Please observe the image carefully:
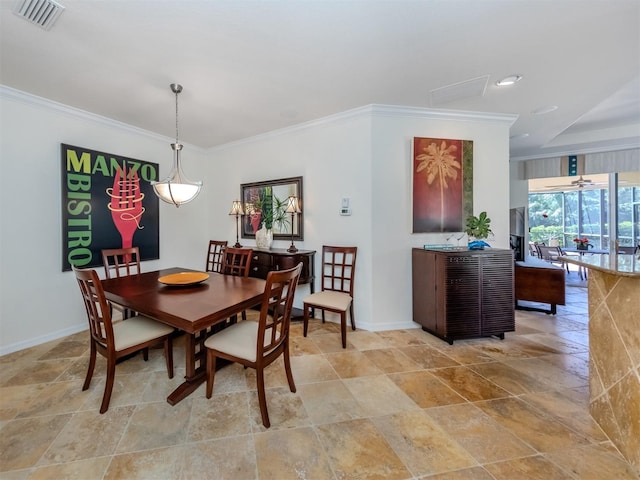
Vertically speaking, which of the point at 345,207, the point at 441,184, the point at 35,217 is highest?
the point at 441,184

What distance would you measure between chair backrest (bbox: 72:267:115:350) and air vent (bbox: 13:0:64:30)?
163 cm

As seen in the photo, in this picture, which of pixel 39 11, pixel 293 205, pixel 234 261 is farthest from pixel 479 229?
pixel 39 11

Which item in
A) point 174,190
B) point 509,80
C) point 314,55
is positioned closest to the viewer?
point 314,55

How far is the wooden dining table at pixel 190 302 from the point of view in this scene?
5.17 feet

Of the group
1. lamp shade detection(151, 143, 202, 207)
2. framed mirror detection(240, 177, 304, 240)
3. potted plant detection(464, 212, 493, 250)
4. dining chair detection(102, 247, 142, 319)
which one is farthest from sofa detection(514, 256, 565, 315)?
dining chair detection(102, 247, 142, 319)

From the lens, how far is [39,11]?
1659 mm

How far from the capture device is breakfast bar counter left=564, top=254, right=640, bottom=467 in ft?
4.55

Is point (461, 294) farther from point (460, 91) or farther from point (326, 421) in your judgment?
point (460, 91)

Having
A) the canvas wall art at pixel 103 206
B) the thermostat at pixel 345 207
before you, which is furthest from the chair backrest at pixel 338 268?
the canvas wall art at pixel 103 206

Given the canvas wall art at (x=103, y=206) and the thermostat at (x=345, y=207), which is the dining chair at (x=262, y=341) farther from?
the canvas wall art at (x=103, y=206)

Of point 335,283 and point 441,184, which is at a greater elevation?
point 441,184

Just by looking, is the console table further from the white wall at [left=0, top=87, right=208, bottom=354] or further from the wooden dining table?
the white wall at [left=0, top=87, right=208, bottom=354]

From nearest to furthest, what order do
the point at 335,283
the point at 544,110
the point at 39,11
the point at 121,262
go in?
the point at 39,11, the point at 544,110, the point at 121,262, the point at 335,283

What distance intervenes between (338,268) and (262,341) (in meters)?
1.85
